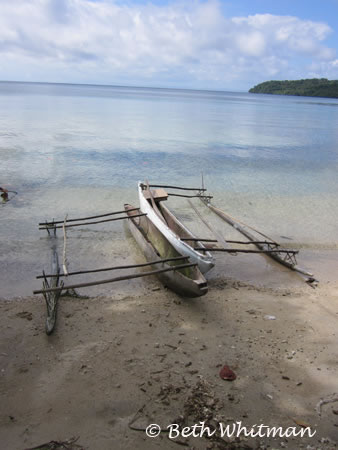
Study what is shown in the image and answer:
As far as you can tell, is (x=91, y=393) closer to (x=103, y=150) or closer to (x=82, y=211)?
(x=82, y=211)

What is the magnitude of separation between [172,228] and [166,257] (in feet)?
4.22

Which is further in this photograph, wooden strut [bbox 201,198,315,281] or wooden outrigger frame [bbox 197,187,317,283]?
wooden strut [bbox 201,198,315,281]

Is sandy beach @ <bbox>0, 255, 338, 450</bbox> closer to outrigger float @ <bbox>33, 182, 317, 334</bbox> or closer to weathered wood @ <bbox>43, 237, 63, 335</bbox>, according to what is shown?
weathered wood @ <bbox>43, 237, 63, 335</bbox>

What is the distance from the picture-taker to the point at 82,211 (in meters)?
11.3

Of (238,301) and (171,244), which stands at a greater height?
(171,244)

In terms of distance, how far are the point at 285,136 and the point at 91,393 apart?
3290cm

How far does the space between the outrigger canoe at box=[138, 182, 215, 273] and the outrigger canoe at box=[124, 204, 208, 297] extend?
143mm

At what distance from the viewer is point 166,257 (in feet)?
22.8

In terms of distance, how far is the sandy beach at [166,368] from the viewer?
3.50 meters

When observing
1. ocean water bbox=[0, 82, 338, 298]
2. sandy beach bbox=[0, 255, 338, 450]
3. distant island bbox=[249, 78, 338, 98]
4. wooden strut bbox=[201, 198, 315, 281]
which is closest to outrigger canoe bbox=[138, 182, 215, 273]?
sandy beach bbox=[0, 255, 338, 450]

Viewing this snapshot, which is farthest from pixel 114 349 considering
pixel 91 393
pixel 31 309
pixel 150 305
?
pixel 31 309

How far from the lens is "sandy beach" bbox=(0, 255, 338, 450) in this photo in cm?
350

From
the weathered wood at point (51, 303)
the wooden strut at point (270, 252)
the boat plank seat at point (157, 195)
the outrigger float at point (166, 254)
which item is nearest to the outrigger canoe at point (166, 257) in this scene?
the outrigger float at point (166, 254)

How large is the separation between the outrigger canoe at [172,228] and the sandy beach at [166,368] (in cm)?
83
